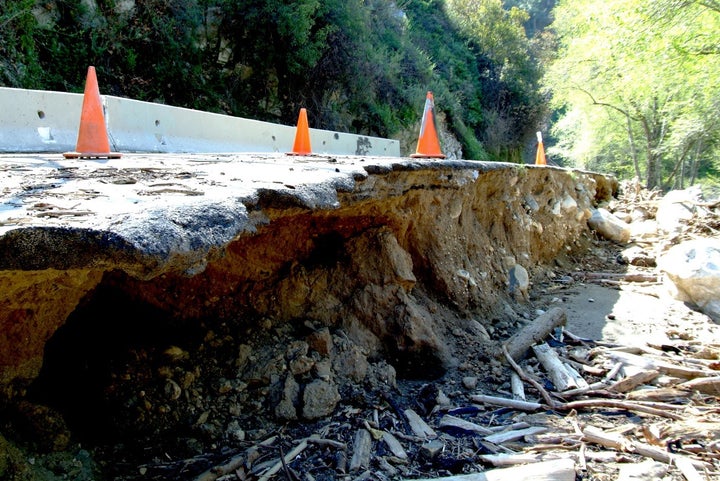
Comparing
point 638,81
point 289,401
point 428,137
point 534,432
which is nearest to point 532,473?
point 534,432

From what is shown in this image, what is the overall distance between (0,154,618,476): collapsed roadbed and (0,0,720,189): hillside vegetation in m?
7.82

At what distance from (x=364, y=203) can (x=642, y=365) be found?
9.50ft

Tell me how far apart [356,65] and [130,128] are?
10236 millimetres

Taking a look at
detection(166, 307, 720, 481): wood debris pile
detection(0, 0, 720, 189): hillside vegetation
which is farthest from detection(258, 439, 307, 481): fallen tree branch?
detection(0, 0, 720, 189): hillside vegetation

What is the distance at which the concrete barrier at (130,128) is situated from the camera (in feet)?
18.1

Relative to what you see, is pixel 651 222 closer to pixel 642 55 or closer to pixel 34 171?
pixel 642 55

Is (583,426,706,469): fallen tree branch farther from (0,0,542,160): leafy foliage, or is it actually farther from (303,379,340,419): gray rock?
(0,0,542,160): leafy foliage

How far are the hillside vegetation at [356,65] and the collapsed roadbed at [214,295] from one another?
7824mm

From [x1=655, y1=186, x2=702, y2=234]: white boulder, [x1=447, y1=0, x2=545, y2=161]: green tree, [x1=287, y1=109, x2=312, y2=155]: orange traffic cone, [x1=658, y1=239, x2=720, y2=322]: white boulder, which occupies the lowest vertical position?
[x1=658, y1=239, x2=720, y2=322]: white boulder

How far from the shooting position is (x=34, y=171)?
3227 millimetres

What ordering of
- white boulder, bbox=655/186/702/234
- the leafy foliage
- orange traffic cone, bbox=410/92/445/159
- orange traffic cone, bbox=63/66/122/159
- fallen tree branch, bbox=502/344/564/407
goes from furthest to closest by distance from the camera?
white boulder, bbox=655/186/702/234, the leafy foliage, orange traffic cone, bbox=410/92/445/159, orange traffic cone, bbox=63/66/122/159, fallen tree branch, bbox=502/344/564/407

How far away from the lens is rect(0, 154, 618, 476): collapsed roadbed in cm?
212

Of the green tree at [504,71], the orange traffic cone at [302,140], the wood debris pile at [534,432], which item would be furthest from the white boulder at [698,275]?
the green tree at [504,71]

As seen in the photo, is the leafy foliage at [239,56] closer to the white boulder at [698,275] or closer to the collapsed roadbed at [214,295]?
the collapsed roadbed at [214,295]
